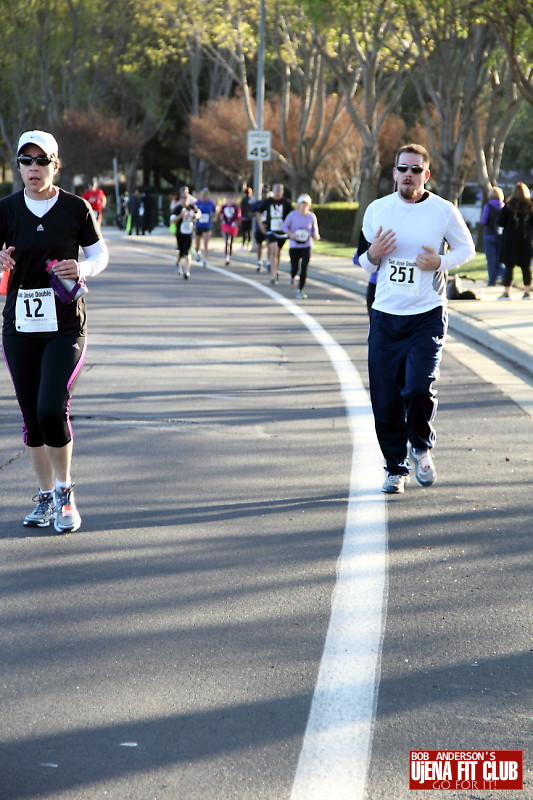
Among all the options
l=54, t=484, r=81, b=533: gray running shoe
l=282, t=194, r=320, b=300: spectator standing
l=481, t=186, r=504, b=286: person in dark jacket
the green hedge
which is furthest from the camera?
the green hedge

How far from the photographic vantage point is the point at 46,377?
6156 mm

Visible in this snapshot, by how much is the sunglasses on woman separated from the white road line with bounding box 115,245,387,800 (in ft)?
7.82

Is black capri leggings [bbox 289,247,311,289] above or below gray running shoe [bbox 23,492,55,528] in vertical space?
below

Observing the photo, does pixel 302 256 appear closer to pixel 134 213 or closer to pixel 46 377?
pixel 46 377

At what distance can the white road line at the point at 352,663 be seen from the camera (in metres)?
3.67

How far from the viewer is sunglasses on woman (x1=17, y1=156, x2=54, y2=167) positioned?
598 centimetres

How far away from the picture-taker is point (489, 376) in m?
12.4

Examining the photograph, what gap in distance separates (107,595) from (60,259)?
180cm

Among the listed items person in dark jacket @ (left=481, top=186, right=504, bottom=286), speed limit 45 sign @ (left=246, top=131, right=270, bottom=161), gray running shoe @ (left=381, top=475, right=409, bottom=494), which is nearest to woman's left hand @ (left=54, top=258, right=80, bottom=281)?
gray running shoe @ (left=381, top=475, right=409, bottom=494)

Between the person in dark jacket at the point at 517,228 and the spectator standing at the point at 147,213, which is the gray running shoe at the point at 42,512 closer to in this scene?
the person in dark jacket at the point at 517,228

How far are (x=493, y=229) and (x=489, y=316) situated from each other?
5.84m

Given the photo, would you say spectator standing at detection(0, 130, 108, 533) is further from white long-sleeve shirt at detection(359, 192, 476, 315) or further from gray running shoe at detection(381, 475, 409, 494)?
gray running shoe at detection(381, 475, 409, 494)

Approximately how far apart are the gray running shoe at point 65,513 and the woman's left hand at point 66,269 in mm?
1101

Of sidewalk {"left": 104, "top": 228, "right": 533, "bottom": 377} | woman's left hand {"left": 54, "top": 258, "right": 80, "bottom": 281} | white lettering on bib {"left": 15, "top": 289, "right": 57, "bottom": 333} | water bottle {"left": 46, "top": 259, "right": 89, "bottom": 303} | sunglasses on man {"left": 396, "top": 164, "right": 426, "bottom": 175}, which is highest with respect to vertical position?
sunglasses on man {"left": 396, "top": 164, "right": 426, "bottom": 175}
